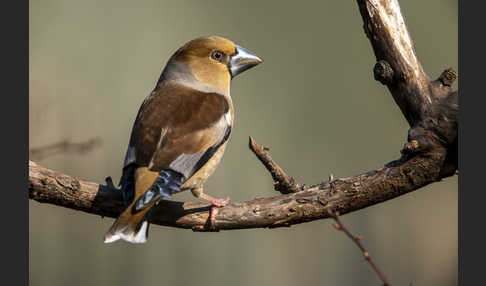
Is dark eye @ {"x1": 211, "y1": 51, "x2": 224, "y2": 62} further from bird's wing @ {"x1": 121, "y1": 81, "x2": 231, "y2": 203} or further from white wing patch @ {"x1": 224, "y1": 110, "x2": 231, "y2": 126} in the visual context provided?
white wing patch @ {"x1": 224, "y1": 110, "x2": 231, "y2": 126}

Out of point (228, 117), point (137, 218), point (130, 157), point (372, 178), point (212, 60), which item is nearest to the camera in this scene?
point (137, 218)

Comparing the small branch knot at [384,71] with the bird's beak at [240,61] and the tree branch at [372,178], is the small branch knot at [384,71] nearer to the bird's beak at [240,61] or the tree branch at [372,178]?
the tree branch at [372,178]

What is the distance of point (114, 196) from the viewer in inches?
118

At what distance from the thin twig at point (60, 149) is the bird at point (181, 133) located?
51 cm

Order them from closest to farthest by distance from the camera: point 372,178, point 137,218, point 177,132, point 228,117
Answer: point 137,218 → point 372,178 → point 177,132 → point 228,117

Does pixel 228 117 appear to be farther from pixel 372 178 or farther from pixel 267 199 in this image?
pixel 372 178

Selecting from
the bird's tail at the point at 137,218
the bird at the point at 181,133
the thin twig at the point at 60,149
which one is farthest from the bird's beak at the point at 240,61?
the bird's tail at the point at 137,218

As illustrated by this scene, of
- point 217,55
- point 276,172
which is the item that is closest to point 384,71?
point 276,172

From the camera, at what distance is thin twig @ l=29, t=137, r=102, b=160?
11.0 feet

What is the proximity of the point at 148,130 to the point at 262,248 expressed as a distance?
119 inches

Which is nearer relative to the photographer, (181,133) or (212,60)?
(181,133)

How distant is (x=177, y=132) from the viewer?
3090mm

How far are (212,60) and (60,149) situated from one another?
3.75 feet

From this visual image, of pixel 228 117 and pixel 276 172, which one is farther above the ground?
pixel 228 117
